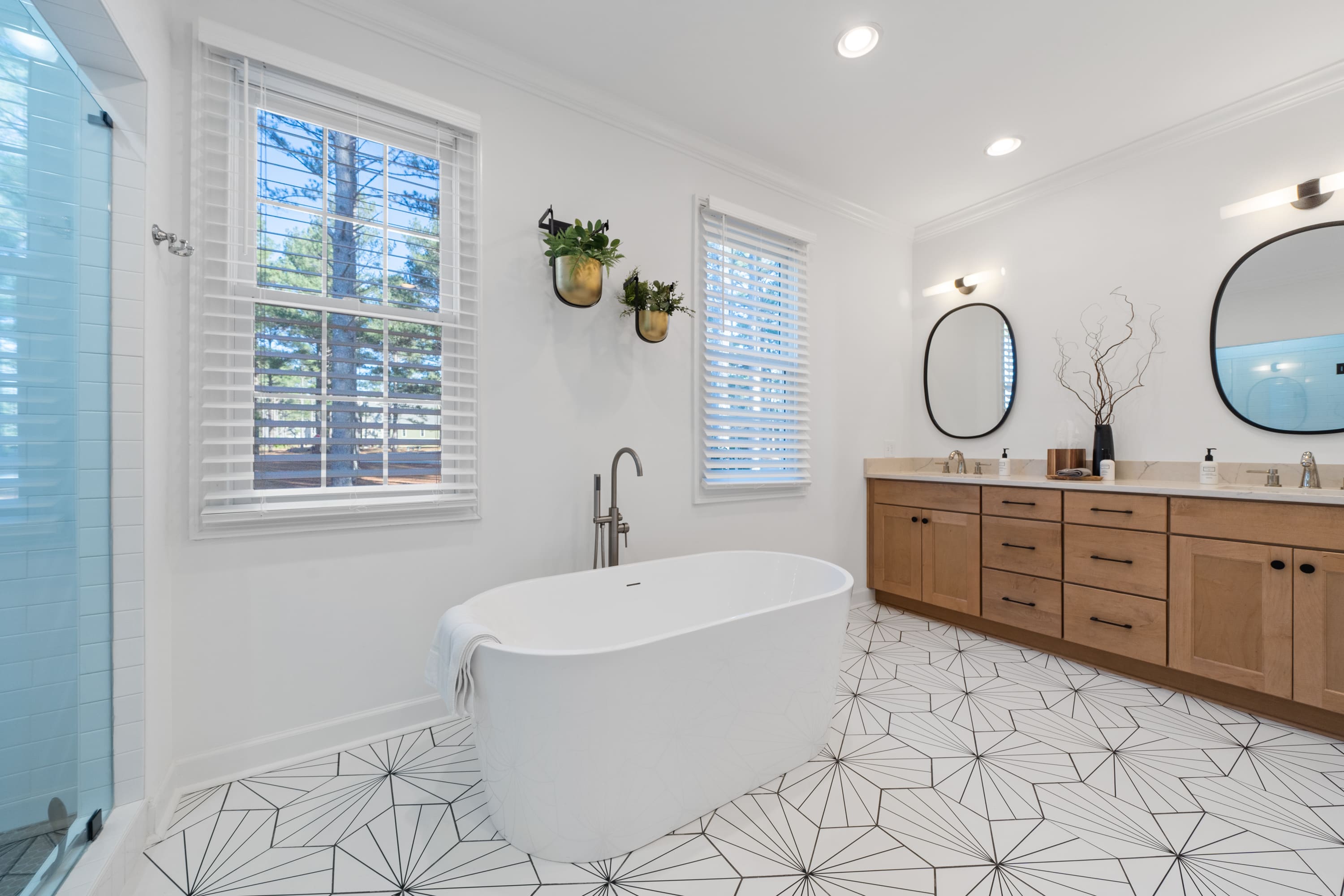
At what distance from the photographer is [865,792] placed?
1659 mm

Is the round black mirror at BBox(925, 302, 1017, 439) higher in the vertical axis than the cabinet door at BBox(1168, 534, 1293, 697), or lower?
higher

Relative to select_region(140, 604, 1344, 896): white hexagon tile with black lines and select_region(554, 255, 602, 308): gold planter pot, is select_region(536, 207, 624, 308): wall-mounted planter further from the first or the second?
select_region(140, 604, 1344, 896): white hexagon tile with black lines

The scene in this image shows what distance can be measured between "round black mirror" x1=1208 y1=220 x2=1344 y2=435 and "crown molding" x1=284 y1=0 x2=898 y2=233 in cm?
201

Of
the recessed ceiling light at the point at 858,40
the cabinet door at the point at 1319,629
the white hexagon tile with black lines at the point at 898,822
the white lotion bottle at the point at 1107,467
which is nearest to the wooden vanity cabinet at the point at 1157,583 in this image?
the cabinet door at the point at 1319,629

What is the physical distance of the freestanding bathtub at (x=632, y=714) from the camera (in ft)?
4.29

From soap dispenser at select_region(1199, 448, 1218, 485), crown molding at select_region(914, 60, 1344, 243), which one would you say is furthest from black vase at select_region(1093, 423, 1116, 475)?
crown molding at select_region(914, 60, 1344, 243)

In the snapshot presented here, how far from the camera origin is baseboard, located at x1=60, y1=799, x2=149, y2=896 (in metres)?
1.14

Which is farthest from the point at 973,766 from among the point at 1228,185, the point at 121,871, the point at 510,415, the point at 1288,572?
the point at 1228,185

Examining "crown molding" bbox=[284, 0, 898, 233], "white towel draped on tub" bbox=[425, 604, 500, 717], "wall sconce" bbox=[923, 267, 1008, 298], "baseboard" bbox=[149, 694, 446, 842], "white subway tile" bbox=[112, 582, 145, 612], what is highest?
"crown molding" bbox=[284, 0, 898, 233]

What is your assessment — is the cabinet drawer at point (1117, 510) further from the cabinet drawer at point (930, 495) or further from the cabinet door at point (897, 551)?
the cabinet door at point (897, 551)

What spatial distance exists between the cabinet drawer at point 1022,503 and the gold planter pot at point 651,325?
1.96 metres

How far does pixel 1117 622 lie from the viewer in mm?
2455

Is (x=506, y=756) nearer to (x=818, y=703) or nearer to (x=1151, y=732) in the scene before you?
(x=818, y=703)

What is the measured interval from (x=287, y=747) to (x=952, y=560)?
318 cm
